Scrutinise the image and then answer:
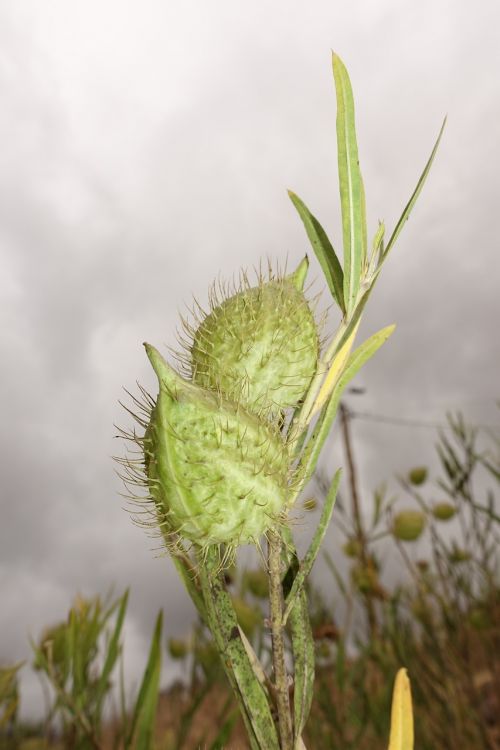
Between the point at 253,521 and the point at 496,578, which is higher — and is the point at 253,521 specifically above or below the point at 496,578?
below

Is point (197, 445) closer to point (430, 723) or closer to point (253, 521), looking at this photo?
point (253, 521)

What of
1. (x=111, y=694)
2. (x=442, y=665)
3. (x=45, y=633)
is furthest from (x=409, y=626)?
(x=45, y=633)

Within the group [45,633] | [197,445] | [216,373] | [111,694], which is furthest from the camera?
[111,694]

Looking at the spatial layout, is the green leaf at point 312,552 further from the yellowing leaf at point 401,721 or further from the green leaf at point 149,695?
the green leaf at point 149,695

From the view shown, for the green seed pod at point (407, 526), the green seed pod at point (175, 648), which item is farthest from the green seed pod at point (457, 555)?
the green seed pod at point (175, 648)

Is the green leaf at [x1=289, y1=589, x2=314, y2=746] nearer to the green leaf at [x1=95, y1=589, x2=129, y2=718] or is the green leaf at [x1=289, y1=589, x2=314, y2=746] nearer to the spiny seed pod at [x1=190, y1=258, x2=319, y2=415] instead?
the spiny seed pod at [x1=190, y1=258, x2=319, y2=415]

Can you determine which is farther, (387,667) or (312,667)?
(387,667)
